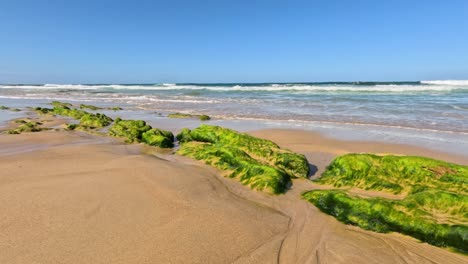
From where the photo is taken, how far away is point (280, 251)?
2.45 m

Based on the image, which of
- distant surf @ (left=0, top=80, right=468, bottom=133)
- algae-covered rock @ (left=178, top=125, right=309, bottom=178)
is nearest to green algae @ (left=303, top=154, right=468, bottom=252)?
algae-covered rock @ (left=178, top=125, right=309, bottom=178)

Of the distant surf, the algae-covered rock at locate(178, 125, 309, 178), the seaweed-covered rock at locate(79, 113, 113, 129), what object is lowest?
the distant surf

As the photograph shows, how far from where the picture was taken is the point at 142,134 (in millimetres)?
6898

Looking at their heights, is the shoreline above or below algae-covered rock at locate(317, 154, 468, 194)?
below

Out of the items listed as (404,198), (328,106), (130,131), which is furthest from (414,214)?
(328,106)

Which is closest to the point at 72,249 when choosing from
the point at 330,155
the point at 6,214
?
the point at 6,214

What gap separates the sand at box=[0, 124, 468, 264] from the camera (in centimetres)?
235

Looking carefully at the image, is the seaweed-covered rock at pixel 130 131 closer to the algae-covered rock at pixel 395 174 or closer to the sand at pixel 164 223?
the sand at pixel 164 223

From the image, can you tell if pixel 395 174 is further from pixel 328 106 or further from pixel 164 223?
pixel 328 106

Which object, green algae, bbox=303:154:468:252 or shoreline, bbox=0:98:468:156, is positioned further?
shoreline, bbox=0:98:468:156

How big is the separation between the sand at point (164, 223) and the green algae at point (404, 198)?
118 mm

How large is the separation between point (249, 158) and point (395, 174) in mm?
2076

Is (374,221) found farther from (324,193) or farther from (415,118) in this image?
(415,118)

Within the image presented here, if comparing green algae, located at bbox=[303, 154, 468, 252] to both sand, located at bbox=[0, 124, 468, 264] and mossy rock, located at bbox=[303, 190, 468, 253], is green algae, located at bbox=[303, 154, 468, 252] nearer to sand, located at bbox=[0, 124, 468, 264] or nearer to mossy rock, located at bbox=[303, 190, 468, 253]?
mossy rock, located at bbox=[303, 190, 468, 253]
